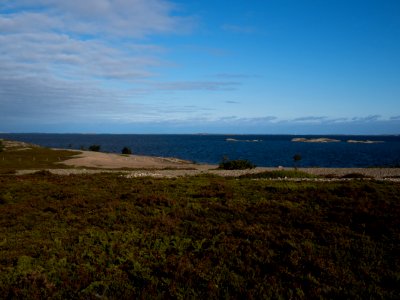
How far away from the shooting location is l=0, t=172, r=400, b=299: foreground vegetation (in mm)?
8906

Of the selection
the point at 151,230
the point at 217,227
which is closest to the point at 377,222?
the point at 217,227

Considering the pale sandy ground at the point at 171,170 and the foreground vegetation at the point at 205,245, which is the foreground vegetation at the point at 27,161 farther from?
the foreground vegetation at the point at 205,245

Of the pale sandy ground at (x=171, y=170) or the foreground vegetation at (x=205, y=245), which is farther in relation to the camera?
the pale sandy ground at (x=171, y=170)

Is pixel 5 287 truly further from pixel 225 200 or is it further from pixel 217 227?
pixel 225 200

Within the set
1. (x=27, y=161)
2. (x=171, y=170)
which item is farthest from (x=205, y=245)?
(x=27, y=161)

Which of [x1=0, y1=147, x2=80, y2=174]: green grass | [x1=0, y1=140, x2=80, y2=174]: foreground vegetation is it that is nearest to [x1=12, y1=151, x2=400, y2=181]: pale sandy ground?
[x1=0, y1=140, x2=80, y2=174]: foreground vegetation

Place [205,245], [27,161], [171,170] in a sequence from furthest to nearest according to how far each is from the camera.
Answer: [27,161]
[171,170]
[205,245]

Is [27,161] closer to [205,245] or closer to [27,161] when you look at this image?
[27,161]

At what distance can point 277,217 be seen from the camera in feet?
46.9

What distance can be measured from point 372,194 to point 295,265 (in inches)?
390

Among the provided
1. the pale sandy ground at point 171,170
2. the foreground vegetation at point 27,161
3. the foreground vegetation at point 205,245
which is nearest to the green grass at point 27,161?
the foreground vegetation at point 27,161

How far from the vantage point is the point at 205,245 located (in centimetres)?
1171

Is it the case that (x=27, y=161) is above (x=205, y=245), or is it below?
below

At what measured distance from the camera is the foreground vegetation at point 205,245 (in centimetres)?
891
